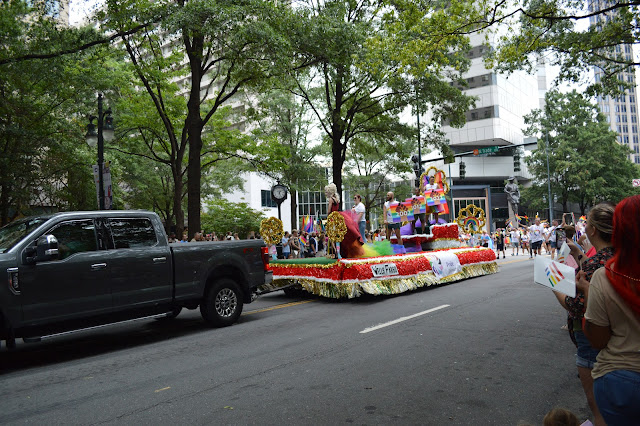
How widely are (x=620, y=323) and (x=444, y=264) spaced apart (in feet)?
37.5

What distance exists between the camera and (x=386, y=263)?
1129 centimetres

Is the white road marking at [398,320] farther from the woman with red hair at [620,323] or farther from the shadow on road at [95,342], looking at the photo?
the woman with red hair at [620,323]

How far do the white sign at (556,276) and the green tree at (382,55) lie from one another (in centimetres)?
951

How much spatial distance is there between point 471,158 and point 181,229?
43340 millimetres

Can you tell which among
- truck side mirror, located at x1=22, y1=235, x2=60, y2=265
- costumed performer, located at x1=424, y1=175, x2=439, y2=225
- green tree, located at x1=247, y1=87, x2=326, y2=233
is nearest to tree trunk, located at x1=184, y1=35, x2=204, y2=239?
costumed performer, located at x1=424, y1=175, x2=439, y2=225

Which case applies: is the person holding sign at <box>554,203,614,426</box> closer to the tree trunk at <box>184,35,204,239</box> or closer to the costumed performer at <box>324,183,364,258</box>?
the costumed performer at <box>324,183,364,258</box>

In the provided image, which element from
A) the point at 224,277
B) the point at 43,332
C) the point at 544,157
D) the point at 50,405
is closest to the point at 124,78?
the point at 224,277

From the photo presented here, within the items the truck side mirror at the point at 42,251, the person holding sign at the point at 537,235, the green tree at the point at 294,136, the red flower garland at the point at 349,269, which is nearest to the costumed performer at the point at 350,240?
the red flower garland at the point at 349,269

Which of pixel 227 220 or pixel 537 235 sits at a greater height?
pixel 227 220

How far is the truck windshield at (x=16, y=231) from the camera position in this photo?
6364 millimetres

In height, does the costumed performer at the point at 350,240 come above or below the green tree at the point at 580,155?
below

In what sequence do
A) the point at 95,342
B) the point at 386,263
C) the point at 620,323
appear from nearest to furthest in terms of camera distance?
the point at 620,323 < the point at 95,342 < the point at 386,263

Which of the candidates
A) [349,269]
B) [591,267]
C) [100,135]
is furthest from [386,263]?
[100,135]

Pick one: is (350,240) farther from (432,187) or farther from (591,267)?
(591,267)
